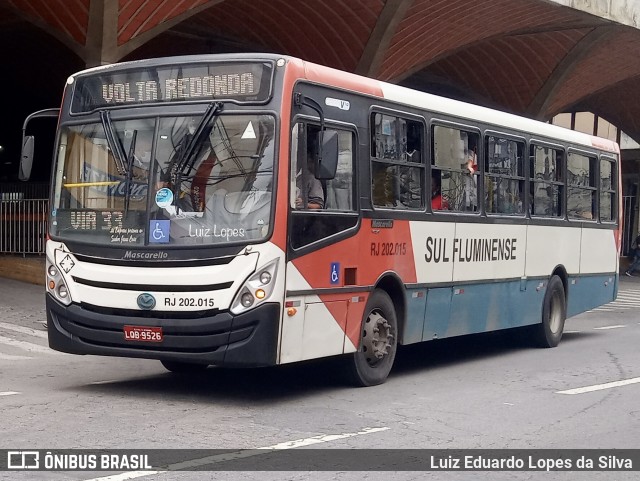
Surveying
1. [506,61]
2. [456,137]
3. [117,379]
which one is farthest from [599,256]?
[506,61]

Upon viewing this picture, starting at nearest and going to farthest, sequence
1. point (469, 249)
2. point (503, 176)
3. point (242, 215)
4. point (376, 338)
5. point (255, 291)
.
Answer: point (255, 291) < point (242, 215) < point (376, 338) < point (469, 249) < point (503, 176)

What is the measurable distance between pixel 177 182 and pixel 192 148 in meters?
0.31

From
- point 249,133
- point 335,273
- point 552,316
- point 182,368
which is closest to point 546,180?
point 552,316

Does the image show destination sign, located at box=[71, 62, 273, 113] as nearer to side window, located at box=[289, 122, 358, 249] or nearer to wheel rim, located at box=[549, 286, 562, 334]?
side window, located at box=[289, 122, 358, 249]

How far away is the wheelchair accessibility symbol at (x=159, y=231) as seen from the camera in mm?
9438

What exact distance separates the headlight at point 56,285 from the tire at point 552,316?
723cm

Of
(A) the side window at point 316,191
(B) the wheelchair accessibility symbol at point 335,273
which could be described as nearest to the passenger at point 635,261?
(A) the side window at point 316,191

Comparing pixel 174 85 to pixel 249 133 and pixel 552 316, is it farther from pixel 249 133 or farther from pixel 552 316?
pixel 552 316

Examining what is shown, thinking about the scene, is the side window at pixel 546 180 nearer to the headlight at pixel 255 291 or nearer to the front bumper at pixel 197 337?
the headlight at pixel 255 291

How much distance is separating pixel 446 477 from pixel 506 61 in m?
27.4

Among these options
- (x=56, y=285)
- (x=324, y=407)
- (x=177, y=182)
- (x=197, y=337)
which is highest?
(x=177, y=182)

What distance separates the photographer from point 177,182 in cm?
948

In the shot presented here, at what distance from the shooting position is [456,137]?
40.9 ft

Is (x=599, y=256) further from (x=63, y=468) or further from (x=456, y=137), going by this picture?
(x=63, y=468)
